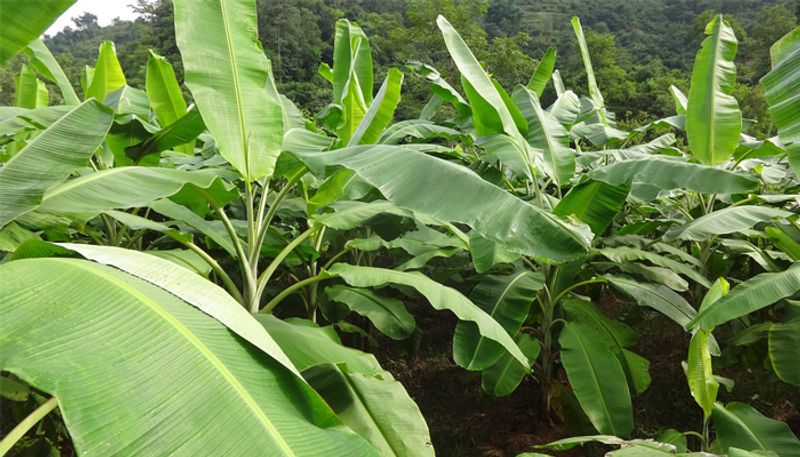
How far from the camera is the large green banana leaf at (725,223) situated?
255 centimetres

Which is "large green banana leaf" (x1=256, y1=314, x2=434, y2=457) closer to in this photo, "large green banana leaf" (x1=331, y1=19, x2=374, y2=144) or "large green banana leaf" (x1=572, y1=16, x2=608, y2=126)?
"large green banana leaf" (x1=331, y1=19, x2=374, y2=144)

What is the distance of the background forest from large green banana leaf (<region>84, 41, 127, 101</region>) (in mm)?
10234

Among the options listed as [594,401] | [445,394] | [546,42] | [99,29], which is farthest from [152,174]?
[99,29]

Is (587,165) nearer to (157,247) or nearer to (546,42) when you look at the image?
(157,247)

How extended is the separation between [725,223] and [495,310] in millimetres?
1261

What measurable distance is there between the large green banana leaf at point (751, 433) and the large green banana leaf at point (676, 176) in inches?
34.5

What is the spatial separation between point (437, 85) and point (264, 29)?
129 feet

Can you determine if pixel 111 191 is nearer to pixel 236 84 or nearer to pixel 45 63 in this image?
pixel 236 84

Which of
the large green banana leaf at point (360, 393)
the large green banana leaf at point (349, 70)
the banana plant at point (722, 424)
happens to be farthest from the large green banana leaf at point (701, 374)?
the large green banana leaf at point (349, 70)

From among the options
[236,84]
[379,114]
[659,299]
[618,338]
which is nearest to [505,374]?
[618,338]

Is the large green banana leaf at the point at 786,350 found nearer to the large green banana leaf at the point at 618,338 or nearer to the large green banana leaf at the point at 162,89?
the large green banana leaf at the point at 618,338

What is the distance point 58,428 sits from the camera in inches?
94.2

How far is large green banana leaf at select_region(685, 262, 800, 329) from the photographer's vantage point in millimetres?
1863

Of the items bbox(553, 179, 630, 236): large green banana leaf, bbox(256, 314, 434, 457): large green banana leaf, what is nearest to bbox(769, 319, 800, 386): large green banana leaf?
bbox(553, 179, 630, 236): large green banana leaf
